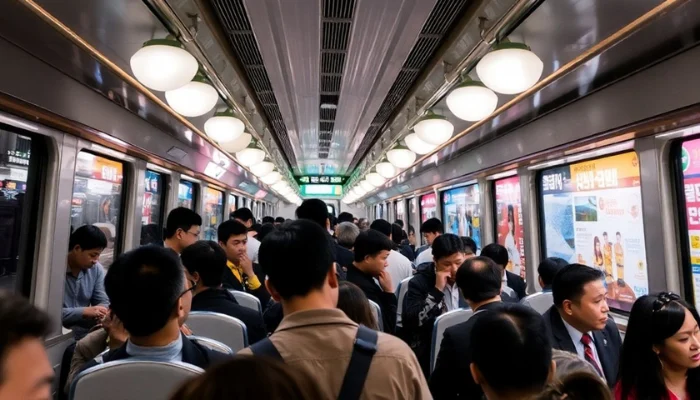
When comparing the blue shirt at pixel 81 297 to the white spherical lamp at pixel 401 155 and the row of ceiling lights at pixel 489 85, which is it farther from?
the white spherical lamp at pixel 401 155

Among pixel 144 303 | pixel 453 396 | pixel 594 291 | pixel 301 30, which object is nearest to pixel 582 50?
pixel 594 291

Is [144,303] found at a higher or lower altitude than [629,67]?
lower

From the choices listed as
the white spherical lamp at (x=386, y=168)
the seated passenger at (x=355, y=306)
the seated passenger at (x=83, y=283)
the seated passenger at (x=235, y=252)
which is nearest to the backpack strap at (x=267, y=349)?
the seated passenger at (x=355, y=306)

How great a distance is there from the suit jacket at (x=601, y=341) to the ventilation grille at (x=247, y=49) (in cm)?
279

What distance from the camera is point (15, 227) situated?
3084 millimetres

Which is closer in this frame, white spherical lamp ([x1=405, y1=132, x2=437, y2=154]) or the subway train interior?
the subway train interior

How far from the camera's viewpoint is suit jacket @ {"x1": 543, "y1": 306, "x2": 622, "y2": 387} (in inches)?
84.9

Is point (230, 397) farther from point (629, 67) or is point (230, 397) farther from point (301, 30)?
point (629, 67)

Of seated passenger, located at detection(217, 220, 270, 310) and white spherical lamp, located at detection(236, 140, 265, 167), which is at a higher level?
white spherical lamp, located at detection(236, 140, 265, 167)

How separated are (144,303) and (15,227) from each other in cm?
236

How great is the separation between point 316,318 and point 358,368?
185 mm

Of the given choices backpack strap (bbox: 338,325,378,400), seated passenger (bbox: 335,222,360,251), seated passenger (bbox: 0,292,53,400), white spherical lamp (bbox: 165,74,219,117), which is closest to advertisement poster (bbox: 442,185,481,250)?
seated passenger (bbox: 335,222,360,251)

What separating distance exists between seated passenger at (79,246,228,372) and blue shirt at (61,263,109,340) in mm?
2182

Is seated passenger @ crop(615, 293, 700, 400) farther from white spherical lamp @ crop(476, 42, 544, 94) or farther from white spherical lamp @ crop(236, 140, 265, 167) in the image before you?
white spherical lamp @ crop(236, 140, 265, 167)
